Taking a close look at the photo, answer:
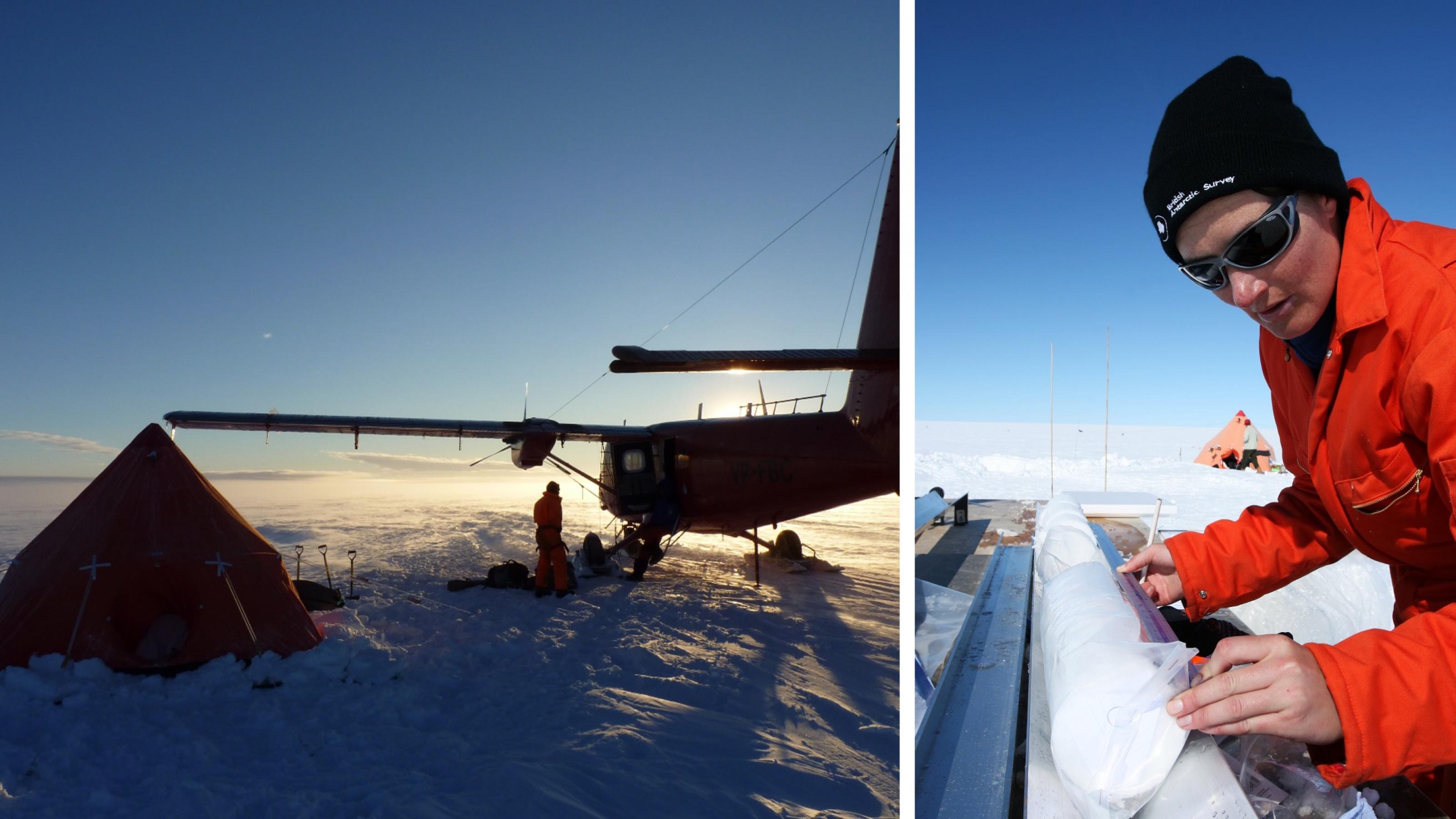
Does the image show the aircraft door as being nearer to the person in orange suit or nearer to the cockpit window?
the cockpit window

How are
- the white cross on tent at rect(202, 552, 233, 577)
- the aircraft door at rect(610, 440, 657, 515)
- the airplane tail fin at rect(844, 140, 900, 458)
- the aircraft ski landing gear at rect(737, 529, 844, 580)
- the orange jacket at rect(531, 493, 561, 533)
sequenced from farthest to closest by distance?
the aircraft ski landing gear at rect(737, 529, 844, 580) → the aircraft door at rect(610, 440, 657, 515) → the airplane tail fin at rect(844, 140, 900, 458) → the orange jacket at rect(531, 493, 561, 533) → the white cross on tent at rect(202, 552, 233, 577)

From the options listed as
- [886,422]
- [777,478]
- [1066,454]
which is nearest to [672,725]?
[777,478]

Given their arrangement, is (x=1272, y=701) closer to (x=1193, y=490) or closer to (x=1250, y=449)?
(x=1193, y=490)

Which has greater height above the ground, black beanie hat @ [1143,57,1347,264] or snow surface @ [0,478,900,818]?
black beanie hat @ [1143,57,1347,264]

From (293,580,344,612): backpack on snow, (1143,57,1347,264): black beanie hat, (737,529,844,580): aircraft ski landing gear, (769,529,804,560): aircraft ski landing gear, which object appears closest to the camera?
(1143,57,1347,264): black beanie hat

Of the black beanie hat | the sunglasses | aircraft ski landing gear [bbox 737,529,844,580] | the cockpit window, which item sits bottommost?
aircraft ski landing gear [bbox 737,529,844,580]

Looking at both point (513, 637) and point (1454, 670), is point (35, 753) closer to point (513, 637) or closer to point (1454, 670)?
point (513, 637)

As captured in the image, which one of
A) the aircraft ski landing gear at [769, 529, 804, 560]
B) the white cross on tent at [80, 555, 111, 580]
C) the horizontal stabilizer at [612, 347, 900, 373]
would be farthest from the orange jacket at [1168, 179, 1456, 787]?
the aircraft ski landing gear at [769, 529, 804, 560]
